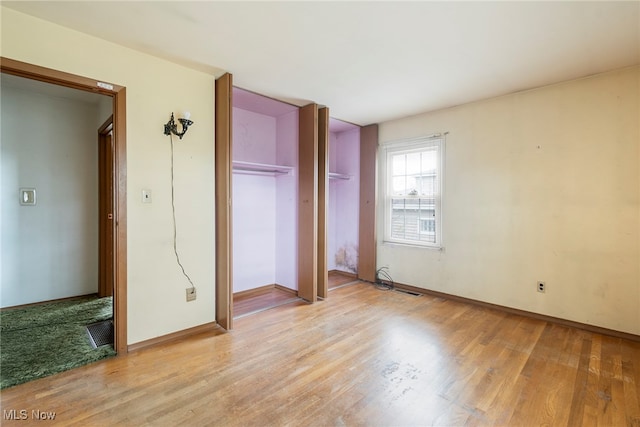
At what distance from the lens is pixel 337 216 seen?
17.4 feet

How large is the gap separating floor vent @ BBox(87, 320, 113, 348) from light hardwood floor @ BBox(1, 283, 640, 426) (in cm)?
40

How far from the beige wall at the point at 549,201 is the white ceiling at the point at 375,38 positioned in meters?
0.36

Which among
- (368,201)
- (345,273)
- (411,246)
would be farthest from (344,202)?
(411,246)

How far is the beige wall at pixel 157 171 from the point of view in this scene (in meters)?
2.18

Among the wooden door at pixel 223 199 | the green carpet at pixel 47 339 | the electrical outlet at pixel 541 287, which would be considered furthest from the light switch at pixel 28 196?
the electrical outlet at pixel 541 287

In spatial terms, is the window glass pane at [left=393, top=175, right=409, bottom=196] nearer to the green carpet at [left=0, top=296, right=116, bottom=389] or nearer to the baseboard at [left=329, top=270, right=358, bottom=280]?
the baseboard at [left=329, top=270, right=358, bottom=280]

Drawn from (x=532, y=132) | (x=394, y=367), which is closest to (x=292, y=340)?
(x=394, y=367)

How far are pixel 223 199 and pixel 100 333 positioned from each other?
167 centimetres

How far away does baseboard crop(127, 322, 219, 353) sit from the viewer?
2.44 m

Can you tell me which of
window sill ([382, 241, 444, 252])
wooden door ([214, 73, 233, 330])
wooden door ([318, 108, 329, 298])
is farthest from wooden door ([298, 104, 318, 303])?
window sill ([382, 241, 444, 252])

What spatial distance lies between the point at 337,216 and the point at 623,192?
3615 millimetres

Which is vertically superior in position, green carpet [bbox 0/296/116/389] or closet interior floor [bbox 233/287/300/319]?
green carpet [bbox 0/296/116/389]

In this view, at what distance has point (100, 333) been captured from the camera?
2715 mm

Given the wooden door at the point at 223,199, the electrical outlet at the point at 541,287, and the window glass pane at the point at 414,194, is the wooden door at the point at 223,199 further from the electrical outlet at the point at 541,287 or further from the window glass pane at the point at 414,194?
the electrical outlet at the point at 541,287
